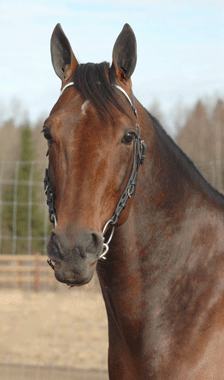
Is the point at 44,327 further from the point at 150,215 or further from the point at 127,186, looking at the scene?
the point at 127,186

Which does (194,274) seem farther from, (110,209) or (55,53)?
(55,53)

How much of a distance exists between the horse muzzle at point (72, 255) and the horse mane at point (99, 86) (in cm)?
56

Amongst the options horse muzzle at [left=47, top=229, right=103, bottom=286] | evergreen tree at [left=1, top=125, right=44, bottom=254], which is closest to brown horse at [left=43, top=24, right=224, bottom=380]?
horse muzzle at [left=47, top=229, right=103, bottom=286]

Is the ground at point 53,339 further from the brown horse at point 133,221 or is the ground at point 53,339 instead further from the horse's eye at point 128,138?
the horse's eye at point 128,138

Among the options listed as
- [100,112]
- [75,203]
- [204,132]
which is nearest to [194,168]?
[100,112]

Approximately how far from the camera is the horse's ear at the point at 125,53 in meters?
2.09

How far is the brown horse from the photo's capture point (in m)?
1.84

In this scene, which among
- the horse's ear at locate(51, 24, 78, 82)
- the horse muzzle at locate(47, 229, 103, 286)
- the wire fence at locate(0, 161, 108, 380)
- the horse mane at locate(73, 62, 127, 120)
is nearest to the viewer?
the horse muzzle at locate(47, 229, 103, 286)

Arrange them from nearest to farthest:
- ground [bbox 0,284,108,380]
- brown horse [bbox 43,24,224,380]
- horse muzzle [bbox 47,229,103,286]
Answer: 1. horse muzzle [bbox 47,229,103,286]
2. brown horse [bbox 43,24,224,380]
3. ground [bbox 0,284,108,380]

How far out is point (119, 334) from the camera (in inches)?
88.4

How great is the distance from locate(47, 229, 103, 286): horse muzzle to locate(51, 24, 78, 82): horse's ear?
36.2 inches

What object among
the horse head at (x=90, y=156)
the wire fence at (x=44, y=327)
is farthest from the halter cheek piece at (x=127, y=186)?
the wire fence at (x=44, y=327)

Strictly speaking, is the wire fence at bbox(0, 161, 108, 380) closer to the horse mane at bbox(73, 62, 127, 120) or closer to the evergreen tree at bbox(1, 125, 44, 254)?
the evergreen tree at bbox(1, 125, 44, 254)

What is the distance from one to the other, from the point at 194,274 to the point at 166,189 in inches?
18.0
